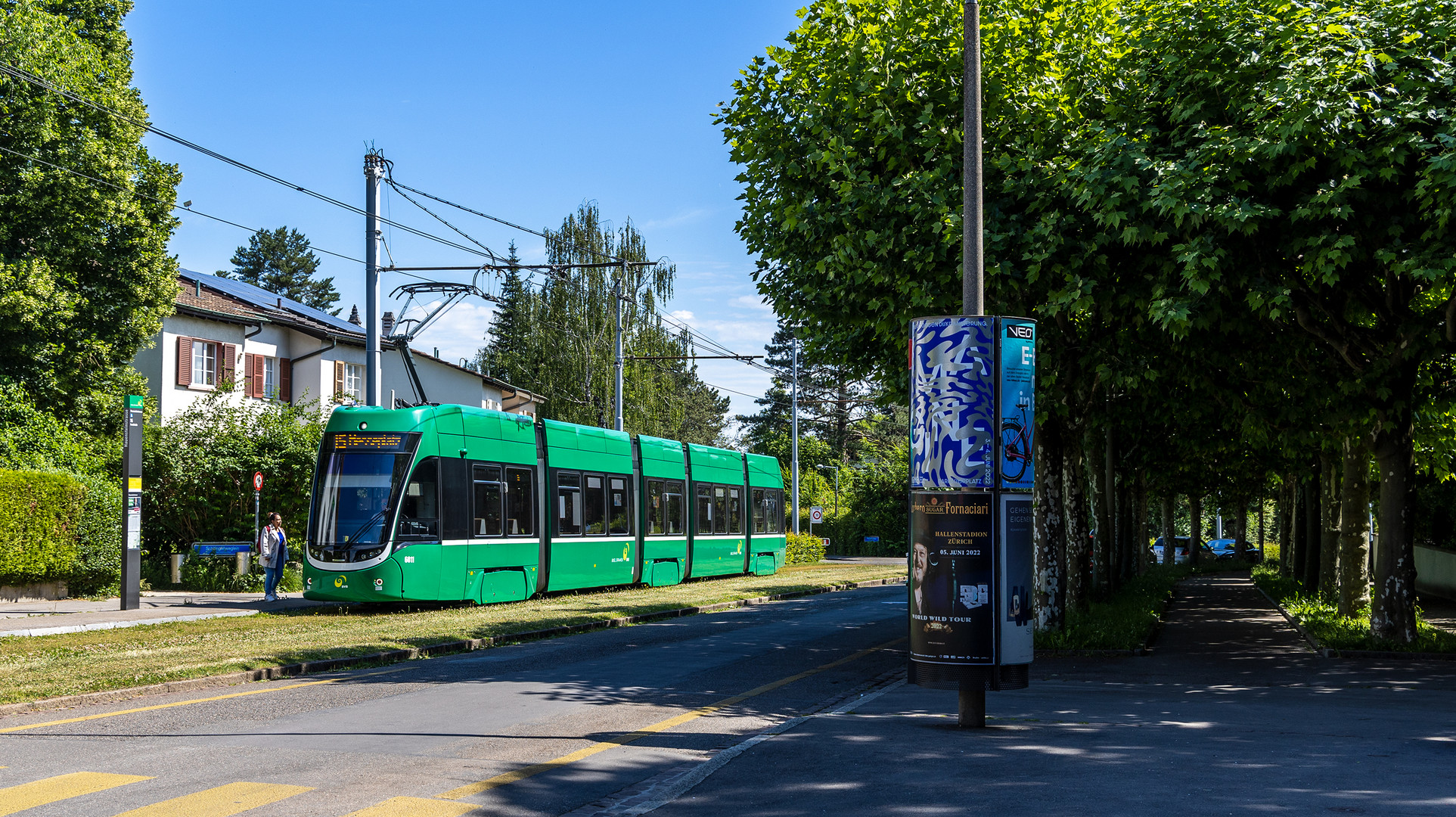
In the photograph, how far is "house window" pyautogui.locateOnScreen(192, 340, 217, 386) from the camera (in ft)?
122

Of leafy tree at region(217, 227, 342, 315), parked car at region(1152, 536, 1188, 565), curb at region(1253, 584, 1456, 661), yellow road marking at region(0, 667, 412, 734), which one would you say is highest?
leafy tree at region(217, 227, 342, 315)

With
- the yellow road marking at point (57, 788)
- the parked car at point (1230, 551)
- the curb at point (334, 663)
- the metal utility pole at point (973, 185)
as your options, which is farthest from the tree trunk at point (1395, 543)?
the parked car at point (1230, 551)

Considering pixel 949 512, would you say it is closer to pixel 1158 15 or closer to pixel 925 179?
pixel 925 179

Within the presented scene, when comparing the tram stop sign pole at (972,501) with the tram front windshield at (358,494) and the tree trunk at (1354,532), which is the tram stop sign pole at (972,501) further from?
the tram front windshield at (358,494)

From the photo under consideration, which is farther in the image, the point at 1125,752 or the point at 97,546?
the point at 97,546

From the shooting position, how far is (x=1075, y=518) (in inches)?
801

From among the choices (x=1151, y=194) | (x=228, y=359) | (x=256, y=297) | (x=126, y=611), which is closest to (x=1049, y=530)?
(x=1151, y=194)

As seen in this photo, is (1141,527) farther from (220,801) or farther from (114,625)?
(220,801)

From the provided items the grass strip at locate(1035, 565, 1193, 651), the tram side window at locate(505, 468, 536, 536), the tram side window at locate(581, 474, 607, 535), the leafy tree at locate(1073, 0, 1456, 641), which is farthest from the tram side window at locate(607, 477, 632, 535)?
the leafy tree at locate(1073, 0, 1456, 641)

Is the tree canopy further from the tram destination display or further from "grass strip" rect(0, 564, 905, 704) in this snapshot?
"grass strip" rect(0, 564, 905, 704)

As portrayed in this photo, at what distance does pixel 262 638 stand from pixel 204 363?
24.7 meters

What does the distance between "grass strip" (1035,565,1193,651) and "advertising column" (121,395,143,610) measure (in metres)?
14.1

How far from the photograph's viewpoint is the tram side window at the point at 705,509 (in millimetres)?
31141

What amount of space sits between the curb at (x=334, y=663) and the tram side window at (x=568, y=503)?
3.42 meters
